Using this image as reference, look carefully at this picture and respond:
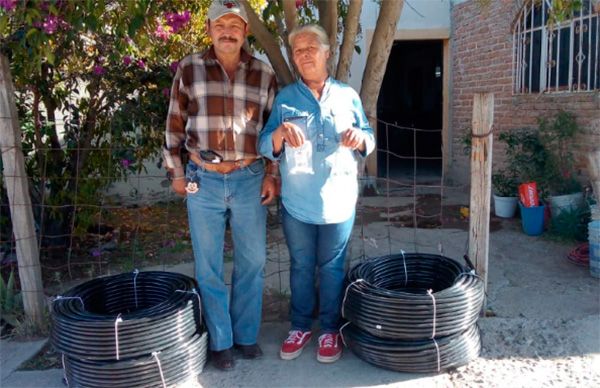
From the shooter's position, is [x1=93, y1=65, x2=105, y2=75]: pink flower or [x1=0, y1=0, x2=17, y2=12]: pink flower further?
[x1=93, y1=65, x2=105, y2=75]: pink flower

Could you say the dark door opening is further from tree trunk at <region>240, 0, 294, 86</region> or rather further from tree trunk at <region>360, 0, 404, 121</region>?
tree trunk at <region>240, 0, 294, 86</region>

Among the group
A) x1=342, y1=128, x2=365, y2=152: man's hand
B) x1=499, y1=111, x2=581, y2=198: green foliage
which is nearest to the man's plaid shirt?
x1=342, y1=128, x2=365, y2=152: man's hand

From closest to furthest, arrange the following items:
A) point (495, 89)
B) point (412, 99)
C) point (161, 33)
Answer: point (161, 33) → point (495, 89) → point (412, 99)

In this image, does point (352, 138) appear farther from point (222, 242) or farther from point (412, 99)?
point (412, 99)

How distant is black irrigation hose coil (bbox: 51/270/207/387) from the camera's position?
310cm

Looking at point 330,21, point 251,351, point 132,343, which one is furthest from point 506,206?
point 132,343

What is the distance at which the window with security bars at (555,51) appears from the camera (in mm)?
6301

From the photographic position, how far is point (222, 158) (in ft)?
10.7

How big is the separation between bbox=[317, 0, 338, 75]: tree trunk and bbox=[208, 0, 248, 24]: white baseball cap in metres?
0.89

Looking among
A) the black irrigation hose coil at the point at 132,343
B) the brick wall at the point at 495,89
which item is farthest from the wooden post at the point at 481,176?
the brick wall at the point at 495,89

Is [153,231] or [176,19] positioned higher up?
[176,19]

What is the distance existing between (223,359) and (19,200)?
5.80 ft

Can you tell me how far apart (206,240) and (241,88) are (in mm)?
882

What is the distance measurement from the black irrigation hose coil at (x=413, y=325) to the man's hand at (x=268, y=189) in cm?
70
